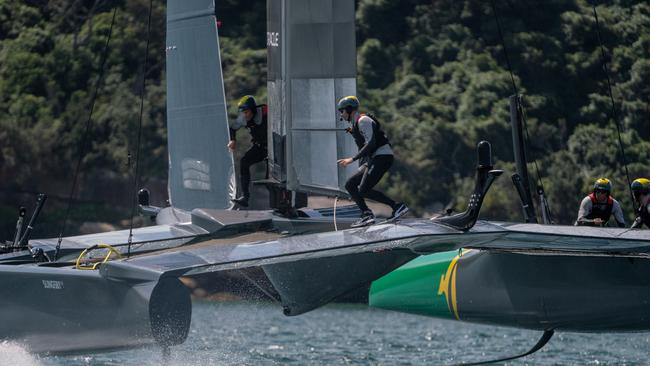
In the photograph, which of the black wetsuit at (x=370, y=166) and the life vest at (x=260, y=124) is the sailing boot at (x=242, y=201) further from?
the black wetsuit at (x=370, y=166)

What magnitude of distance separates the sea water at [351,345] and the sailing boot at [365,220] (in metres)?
1.74

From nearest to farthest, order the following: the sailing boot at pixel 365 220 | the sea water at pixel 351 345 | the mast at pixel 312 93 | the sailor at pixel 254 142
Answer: the sailing boot at pixel 365 220 → the mast at pixel 312 93 → the sailor at pixel 254 142 → the sea water at pixel 351 345

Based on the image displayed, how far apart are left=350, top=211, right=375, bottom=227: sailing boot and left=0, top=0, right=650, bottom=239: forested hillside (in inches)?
580

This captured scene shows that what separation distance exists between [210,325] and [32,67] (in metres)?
11.8

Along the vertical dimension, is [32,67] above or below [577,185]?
above

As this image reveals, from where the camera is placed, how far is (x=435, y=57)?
98.2 ft

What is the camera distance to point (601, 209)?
37.2ft

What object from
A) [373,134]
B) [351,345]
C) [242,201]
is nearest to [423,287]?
[373,134]

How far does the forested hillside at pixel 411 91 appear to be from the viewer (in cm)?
2677

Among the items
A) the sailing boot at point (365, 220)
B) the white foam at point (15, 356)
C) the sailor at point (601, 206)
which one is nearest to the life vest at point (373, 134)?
the sailing boot at point (365, 220)

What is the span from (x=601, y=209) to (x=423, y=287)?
1.58m

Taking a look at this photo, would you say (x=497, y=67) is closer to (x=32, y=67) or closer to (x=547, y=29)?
(x=547, y=29)

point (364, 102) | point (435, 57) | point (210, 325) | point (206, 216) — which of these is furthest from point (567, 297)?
point (435, 57)

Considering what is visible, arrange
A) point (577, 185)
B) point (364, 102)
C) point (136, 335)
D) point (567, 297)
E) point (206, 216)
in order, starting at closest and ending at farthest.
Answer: point (136, 335) → point (567, 297) → point (206, 216) → point (577, 185) → point (364, 102)
